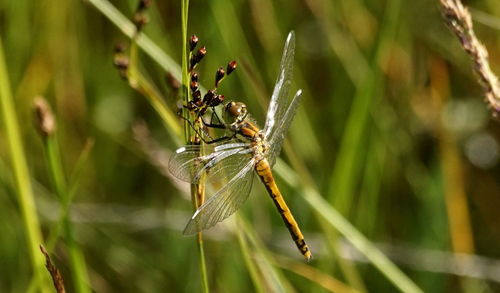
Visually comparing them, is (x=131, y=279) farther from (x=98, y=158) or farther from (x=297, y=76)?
(x=297, y=76)

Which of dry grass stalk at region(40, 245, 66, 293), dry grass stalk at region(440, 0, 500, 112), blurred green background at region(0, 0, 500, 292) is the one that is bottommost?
dry grass stalk at region(40, 245, 66, 293)

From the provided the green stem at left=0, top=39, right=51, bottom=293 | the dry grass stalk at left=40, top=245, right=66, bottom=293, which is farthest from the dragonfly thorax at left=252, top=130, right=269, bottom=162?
the dry grass stalk at left=40, top=245, right=66, bottom=293

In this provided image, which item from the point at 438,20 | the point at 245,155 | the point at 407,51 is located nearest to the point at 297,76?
the point at 407,51

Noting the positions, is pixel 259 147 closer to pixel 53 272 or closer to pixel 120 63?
pixel 120 63

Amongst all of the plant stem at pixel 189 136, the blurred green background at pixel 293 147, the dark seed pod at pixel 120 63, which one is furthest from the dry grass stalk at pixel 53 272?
the blurred green background at pixel 293 147

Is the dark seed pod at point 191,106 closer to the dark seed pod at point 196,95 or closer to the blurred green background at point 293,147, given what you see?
the dark seed pod at point 196,95

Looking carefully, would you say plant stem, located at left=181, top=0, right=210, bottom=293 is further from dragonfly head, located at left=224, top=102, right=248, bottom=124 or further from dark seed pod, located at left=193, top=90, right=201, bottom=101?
dragonfly head, located at left=224, top=102, right=248, bottom=124
